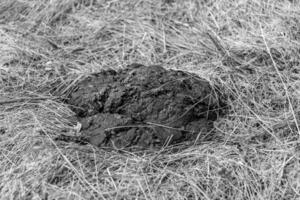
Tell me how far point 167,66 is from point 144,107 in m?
0.62

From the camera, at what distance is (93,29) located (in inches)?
150

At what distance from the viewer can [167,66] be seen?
336cm

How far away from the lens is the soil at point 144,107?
106 inches

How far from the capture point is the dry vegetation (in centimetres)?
243

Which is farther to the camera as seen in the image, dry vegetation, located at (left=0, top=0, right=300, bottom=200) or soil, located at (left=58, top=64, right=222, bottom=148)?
soil, located at (left=58, top=64, right=222, bottom=148)

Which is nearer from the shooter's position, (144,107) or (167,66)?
(144,107)

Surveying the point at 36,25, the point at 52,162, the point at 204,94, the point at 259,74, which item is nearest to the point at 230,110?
the point at 204,94

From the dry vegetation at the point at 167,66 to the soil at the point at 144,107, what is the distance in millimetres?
97

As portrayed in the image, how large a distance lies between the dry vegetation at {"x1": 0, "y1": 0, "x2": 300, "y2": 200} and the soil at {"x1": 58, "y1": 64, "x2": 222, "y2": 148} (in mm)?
97

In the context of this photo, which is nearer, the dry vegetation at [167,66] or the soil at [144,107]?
the dry vegetation at [167,66]

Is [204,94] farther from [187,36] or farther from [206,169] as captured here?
[187,36]

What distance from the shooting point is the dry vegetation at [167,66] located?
2426 millimetres

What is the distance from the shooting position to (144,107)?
2822mm

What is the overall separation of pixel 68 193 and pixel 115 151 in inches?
15.5
